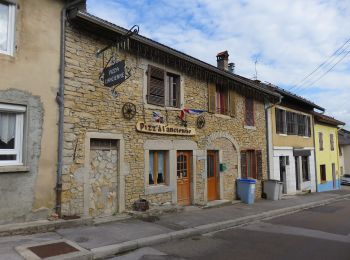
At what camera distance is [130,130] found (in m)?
10.3

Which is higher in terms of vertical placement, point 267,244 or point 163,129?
point 163,129

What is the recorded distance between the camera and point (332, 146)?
88.0 feet

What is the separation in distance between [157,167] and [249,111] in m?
6.88

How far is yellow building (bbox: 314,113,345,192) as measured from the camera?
24.0 metres

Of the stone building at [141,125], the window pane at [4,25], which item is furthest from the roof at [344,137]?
the window pane at [4,25]

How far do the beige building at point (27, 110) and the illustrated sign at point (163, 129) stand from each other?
2.94 meters

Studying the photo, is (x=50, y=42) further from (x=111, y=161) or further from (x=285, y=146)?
(x=285, y=146)

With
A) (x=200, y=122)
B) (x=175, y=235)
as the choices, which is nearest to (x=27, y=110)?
(x=175, y=235)

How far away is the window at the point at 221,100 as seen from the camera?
569 inches

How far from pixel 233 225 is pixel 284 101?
11.9 metres

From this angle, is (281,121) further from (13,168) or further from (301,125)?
(13,168)

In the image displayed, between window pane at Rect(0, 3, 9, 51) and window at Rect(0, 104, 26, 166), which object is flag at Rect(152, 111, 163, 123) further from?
window pane at Rect(0, 3, 9, 51)

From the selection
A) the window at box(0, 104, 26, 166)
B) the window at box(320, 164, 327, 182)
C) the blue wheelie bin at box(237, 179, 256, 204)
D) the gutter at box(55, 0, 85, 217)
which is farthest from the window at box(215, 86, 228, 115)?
the window at box(320, 164, 327, 182)

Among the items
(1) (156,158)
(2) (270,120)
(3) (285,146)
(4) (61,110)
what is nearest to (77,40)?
(4) (61,110)
